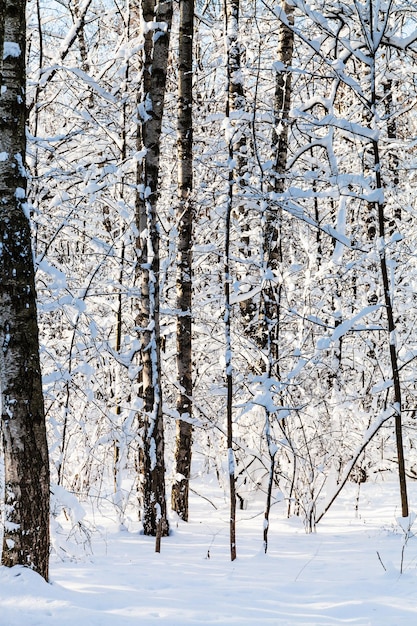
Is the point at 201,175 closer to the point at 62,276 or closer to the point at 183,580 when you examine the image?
the point at 62,276

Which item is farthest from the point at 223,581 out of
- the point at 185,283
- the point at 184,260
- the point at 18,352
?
the point at 184,260

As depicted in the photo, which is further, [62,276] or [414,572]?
[62,276]

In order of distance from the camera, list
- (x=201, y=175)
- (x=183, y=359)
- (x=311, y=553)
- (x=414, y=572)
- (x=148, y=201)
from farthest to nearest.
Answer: (x=201, y=175) → (x=183, y=359) → (x=148, y=201) → (x=311, y=553) → (x=414, y=572)

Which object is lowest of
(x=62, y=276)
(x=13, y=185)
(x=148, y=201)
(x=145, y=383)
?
(x=145, y=383)

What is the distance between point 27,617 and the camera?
2.87 metres

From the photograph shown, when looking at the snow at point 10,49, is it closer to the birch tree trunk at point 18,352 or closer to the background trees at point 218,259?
the birch tree trunk at point 18,352

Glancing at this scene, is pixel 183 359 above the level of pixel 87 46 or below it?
below

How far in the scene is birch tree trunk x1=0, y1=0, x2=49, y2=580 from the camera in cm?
328

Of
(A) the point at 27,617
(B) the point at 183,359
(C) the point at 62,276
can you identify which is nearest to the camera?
(A) the point at 27,617

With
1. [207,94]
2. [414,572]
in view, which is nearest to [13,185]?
[414,572]

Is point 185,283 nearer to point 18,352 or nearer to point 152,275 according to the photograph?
point 152,275

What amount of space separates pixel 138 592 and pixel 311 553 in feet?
6.41

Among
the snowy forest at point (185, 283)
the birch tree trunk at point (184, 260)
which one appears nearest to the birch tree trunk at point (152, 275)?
the snowy forest at point (185, 283)

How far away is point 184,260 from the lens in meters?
6.57
